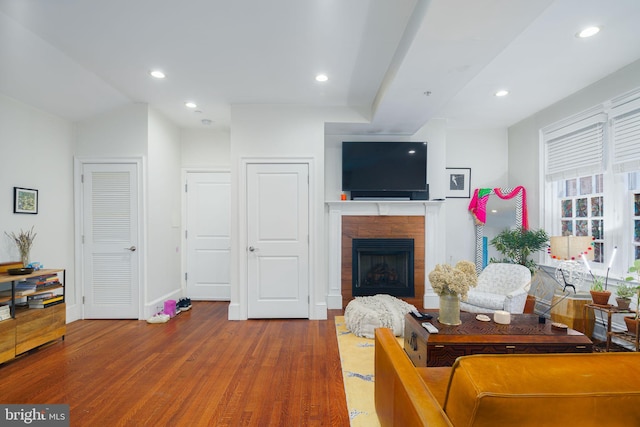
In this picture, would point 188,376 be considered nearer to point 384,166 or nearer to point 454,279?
point 454,279

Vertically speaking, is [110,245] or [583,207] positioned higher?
[583,207]

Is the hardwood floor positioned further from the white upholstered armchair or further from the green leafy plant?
the green leafy plant

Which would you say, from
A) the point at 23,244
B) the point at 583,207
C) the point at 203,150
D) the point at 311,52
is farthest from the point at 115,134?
the point at 583,207

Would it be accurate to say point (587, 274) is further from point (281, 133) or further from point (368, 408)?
point (281, 133)

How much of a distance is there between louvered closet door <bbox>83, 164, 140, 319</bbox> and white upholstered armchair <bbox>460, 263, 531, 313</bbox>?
3998 mm

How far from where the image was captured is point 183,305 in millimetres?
4531

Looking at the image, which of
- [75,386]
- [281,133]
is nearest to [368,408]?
[75,386]

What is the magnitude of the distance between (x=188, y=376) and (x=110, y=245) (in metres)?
2.29

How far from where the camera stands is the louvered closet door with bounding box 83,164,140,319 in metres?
4.03

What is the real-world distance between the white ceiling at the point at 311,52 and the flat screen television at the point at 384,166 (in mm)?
464

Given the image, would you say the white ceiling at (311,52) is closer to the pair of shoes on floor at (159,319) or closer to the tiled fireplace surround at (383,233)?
the tiled fireplace surround at (383,233)

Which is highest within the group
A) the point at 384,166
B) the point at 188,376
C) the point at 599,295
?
the point at 384,166

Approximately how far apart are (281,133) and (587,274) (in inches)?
153

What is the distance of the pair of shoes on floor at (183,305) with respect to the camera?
4465 millimetres
